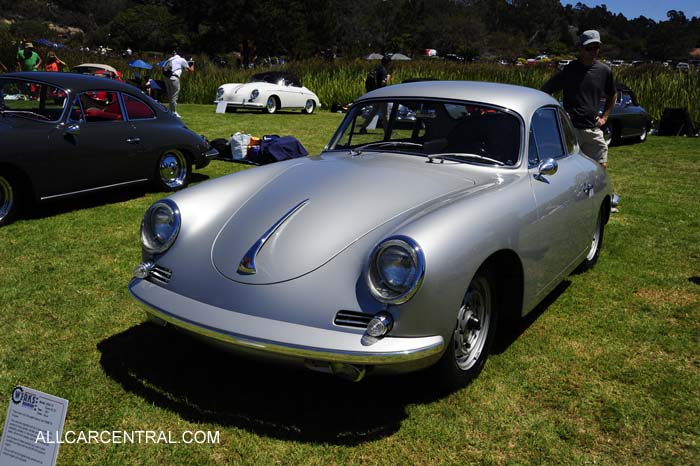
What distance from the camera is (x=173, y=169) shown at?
26.1 ft

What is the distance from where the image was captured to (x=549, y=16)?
162 metres

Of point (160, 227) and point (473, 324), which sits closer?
point (473, 324)

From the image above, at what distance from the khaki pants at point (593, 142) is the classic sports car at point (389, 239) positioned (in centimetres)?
222

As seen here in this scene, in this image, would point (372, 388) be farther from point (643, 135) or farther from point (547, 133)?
point (643, 135)

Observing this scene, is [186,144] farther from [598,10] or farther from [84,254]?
[598,10]

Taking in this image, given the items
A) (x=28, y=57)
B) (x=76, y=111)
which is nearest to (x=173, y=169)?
(x=76, y=111)

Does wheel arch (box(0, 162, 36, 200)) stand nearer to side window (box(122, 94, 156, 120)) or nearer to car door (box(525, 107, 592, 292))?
side window (box(122, 94, 156, 120))

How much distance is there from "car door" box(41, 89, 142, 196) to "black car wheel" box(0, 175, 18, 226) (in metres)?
0.32

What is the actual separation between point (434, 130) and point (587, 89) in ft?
10.2

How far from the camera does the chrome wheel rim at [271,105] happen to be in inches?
755

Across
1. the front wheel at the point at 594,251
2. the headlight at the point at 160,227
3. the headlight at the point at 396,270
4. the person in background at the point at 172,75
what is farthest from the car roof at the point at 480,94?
the person in background at the point at 172,75

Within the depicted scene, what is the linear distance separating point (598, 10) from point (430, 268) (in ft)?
699

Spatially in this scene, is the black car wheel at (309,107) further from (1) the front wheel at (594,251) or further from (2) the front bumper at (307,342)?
(2) the front bumper at (307,342)

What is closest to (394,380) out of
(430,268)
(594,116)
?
(430,268)
